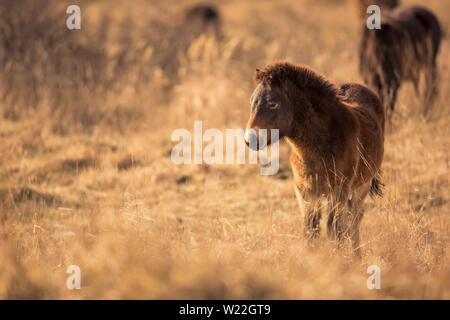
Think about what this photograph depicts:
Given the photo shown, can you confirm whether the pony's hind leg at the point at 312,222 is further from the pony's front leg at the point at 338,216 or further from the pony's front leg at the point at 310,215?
the pony's front leg at the point at 338,216

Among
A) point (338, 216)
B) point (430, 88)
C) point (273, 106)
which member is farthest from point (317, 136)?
point (430, 88)

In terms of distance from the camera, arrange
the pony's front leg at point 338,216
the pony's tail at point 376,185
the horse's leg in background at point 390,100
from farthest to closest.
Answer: the horse's leg in background at point 390,100
the pony's tail at point 376,185
the pony's front leg at point 338,216

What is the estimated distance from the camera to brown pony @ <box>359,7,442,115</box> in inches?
286

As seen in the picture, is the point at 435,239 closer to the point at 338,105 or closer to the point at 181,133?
the point at 338,105

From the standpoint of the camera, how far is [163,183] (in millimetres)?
6781

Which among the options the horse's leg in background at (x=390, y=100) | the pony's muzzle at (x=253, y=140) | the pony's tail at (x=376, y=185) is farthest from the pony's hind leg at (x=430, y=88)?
the pony's muzzle at (x=253, y=140)

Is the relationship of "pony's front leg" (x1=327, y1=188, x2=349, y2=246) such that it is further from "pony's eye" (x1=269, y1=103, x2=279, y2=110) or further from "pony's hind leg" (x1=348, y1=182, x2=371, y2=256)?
"pony's eye" (x1=269, y1=103, x2=279, y2=110)

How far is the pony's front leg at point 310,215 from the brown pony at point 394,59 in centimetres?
331

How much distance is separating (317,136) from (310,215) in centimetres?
74

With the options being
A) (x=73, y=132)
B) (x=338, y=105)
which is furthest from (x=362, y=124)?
(x=73, y=132)

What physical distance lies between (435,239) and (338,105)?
1.61m

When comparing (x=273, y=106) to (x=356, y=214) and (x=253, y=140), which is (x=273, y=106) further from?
(x=356, y=214)

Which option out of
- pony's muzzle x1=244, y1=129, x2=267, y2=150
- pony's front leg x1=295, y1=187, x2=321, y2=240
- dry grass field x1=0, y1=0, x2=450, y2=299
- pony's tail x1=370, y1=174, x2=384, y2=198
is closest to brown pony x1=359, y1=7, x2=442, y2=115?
dry grass field x1=0, y1=0, x2=450, y2=299

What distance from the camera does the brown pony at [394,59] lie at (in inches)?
286
